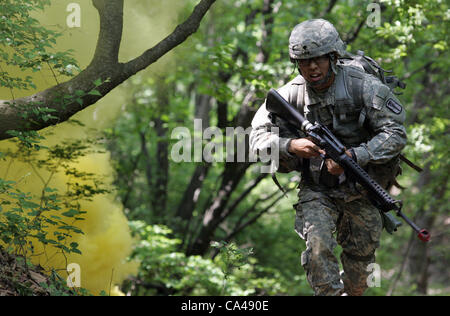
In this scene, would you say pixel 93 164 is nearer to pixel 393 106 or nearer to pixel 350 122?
pixel 350 122

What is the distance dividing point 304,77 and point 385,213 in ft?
4.41

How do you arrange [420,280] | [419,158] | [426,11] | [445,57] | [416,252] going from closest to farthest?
[426,11]
[419,158]
[445,57]
[420,280]
[416,252]

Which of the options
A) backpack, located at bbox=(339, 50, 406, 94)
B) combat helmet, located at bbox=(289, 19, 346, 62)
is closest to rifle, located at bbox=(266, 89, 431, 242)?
combat helmet, located at bbox=(289, 19, 346, 62)

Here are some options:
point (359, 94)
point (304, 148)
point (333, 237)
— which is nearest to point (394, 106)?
point (359, 94)

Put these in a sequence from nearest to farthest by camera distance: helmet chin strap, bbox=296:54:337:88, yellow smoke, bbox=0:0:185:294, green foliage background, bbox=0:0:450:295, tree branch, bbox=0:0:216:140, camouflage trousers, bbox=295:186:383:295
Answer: camouflage trousers, bbox=295:186:383:295, helmet chin strap, bbox=296:54:337:88, tree branch, bbox=0:0:216:140, yellow smoke, bbox=0:0:185:294, green foliage background, bbox=0:0:450:295

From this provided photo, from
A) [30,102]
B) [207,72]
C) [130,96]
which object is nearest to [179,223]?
[130,96]

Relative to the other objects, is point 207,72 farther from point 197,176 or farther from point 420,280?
point 420,280

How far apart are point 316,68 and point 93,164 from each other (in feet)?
17.2

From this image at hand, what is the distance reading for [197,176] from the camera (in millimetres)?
12477

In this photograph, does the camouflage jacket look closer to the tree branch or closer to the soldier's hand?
the soldier's hand

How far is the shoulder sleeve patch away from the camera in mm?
4309

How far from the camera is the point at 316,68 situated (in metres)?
4.27

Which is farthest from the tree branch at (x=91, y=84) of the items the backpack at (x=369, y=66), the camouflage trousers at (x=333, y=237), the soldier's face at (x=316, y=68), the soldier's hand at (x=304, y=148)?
the camouflage trousers at (x=333, y=237)

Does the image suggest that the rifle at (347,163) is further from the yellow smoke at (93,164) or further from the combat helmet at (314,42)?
the yellow smoke at (93,164)
